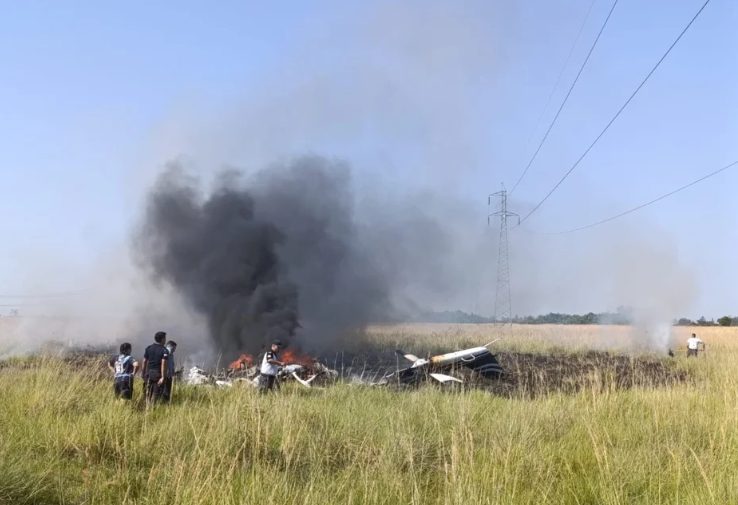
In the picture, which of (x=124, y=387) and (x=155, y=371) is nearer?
(x=124, y=387)

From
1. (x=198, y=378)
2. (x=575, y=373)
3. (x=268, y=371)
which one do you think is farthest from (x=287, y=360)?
(x=575, y=373)

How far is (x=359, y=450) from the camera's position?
728 centimetres

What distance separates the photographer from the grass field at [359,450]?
5289 millimetres

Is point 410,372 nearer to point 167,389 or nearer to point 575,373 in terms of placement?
point 575,373

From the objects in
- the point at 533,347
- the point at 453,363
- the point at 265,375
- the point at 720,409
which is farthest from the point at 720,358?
the point at 265,375

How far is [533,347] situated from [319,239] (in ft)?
47.0

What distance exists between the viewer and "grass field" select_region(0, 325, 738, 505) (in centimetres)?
529

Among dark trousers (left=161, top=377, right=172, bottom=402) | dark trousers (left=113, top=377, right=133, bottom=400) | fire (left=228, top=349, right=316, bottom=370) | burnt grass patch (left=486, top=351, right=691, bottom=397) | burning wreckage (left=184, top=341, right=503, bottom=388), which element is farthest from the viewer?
fire (left=228, top=349, right=316, bottom=370)

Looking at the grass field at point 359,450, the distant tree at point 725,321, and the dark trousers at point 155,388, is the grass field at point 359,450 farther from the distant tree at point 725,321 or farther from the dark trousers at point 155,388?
the distant tree at point 725,321

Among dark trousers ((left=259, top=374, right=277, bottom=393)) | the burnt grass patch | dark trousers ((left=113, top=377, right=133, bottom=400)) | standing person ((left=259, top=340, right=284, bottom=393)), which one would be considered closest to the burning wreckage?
the burnt grass patch

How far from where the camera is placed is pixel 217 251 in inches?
1207

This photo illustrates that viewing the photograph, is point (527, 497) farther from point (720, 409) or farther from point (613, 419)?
point (720, 409)

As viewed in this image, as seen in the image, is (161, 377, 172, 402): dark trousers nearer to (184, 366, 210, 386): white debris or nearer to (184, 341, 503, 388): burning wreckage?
(184, 366, 210, 386): white debris

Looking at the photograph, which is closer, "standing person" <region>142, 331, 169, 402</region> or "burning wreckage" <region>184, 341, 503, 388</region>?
"standing person" <region>142, 331, 169, 402</region>
